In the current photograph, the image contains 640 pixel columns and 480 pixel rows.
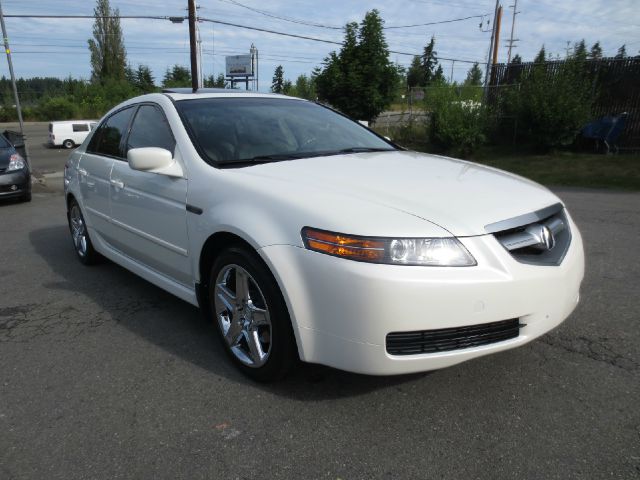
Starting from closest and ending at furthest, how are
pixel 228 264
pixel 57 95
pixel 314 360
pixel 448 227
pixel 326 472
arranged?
pixel 326 472 < pixel 448 227 < pixel 314 360 < pixel 228 264 < pixel 57 95

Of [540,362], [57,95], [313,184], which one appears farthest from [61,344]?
[57,95]

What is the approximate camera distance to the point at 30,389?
2.81m

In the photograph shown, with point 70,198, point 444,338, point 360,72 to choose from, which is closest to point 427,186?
point 444,338

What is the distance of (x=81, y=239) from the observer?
5078 mm

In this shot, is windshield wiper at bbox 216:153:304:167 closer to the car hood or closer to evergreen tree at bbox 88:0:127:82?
the car hood

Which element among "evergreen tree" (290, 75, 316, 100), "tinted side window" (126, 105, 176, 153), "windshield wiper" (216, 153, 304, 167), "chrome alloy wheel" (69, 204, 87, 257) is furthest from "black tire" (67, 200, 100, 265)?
"evergreen tree" (290, 75, 316, 100)

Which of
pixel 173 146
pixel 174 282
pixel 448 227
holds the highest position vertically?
pixel 173 146

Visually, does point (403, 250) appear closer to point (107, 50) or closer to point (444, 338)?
point (444, 338)

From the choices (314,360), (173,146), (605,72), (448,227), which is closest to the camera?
(448,227)

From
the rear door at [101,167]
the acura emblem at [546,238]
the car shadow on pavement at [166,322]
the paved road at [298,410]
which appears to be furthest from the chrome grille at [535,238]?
the rear door at [101,167]

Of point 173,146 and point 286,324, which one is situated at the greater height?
point 173,146

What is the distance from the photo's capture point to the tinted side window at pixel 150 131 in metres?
3.43

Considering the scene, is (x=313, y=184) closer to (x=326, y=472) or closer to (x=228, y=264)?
(x=228, y=264)

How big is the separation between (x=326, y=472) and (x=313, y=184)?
4.37ft
